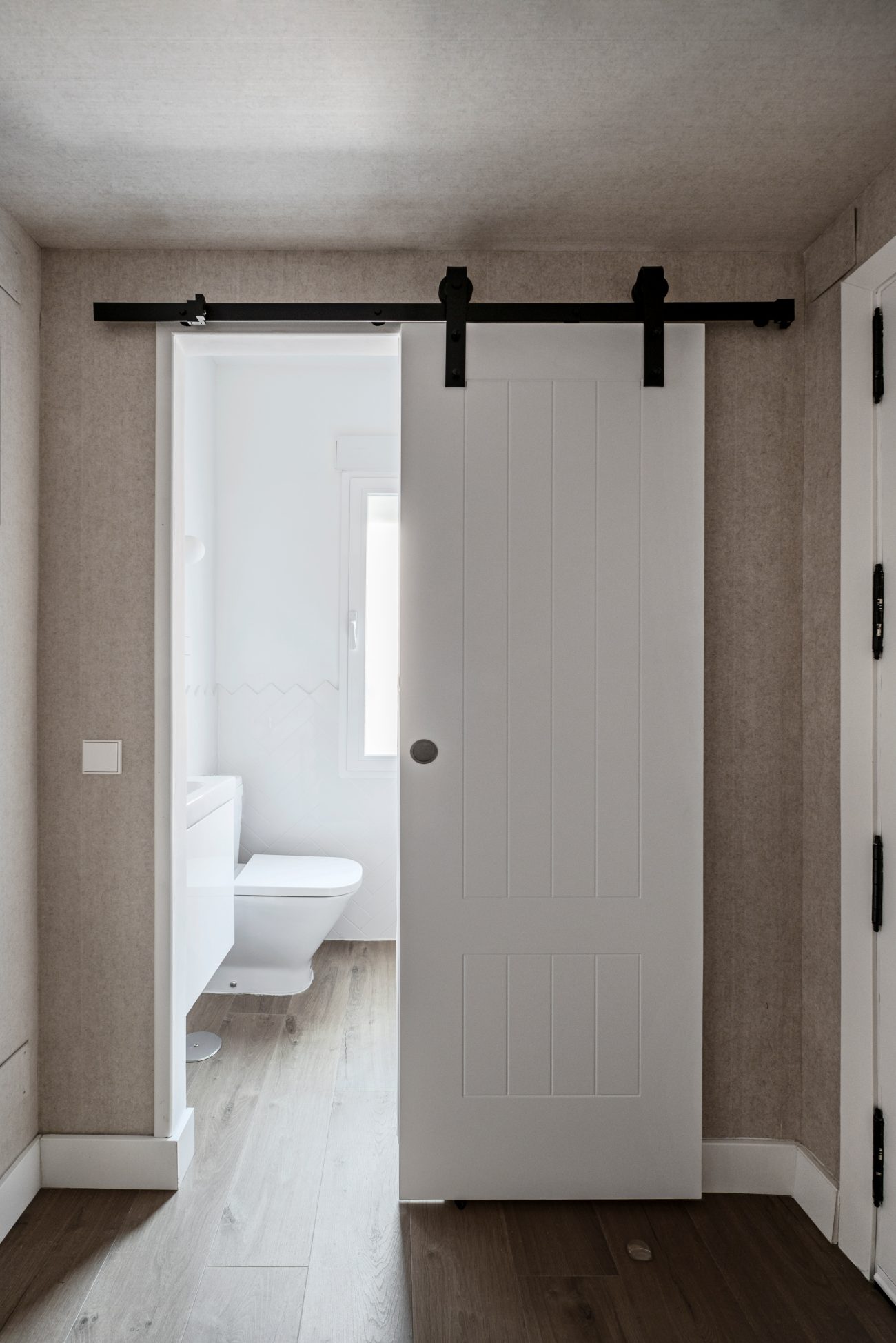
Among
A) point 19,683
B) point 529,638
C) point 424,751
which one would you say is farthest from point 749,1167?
point 19,683

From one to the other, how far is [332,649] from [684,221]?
235 cm

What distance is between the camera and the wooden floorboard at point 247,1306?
65.4 inches

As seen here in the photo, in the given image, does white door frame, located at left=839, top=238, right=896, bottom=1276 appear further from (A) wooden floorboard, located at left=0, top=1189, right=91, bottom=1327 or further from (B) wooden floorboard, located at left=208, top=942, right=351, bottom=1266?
(A) wooden floorboard, located at left=0, top=1189, right=91, bottom=1327

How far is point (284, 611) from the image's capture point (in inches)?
153

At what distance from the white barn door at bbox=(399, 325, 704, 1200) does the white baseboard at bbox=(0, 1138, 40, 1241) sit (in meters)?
0.92

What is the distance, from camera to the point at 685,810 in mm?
2105

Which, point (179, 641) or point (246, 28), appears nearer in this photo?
point (246, 28)

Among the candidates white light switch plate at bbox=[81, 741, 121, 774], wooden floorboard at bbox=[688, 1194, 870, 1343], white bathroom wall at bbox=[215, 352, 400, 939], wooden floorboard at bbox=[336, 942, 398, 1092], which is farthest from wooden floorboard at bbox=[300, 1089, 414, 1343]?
white bathroom wall at bbox=[215, 352, 400, 939]

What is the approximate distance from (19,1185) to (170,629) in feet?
4.42

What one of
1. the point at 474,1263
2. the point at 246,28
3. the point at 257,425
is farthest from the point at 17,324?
the point at 474,1263

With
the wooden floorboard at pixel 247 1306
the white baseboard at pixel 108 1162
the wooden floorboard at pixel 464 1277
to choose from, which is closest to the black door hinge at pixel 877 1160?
the wooden floorboard at pixel 464 1277

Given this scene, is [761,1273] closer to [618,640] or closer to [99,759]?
[618,640]

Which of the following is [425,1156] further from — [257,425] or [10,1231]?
[257,425]

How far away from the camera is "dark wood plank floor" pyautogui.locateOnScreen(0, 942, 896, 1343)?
169cm
